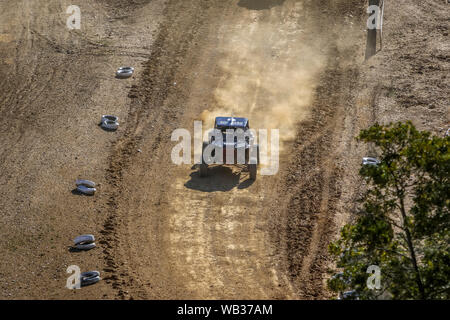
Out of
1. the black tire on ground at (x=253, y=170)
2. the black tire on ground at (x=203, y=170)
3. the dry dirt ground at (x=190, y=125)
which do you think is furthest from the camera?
the black tire on ground at (x=203, y=170)

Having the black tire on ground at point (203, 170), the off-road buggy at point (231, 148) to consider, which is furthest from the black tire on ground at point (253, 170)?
the black tire on ground at point (203, 170)

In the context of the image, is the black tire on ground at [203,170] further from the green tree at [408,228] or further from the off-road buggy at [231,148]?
the green tree at [408,228]

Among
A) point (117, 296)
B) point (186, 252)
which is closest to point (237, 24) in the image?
point (186, 252)

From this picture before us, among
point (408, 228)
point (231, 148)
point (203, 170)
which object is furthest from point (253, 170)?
point (408, 228)

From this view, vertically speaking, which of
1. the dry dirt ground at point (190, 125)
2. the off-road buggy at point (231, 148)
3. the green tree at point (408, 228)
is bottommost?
the dry dirt ground at point (190, 125)

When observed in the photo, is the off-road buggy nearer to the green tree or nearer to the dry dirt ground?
the dry dirt ground

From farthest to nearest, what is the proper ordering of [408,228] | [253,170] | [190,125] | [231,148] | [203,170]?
[190,125]
[203,170]
[253,170]
[231,148]
[408,228]

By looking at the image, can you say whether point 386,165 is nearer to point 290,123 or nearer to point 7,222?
point 7,222

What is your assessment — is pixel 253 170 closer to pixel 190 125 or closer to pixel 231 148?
pixel 231 148

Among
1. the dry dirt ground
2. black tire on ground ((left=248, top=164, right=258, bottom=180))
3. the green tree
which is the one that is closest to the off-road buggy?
black tire on ground ((left=248, top=164, right=258, bottom=180))
